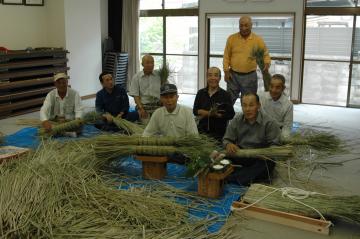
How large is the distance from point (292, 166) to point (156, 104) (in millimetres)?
2133

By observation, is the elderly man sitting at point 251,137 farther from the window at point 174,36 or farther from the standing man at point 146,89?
the window at point 174,36

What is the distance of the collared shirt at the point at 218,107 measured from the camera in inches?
175

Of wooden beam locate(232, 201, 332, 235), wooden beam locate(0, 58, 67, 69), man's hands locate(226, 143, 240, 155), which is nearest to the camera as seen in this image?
wooden beam locate(232, 201, 332, 235)

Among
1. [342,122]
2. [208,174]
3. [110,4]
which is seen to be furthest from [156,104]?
[110,4]

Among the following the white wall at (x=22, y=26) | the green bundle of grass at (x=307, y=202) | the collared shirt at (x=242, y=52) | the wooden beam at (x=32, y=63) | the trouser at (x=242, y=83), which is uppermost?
the white wall at (x=22, y=26)

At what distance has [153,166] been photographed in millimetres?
3637

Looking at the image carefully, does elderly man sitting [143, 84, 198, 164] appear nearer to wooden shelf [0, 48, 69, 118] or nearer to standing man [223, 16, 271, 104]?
standing man [223, 16, 271, 104]

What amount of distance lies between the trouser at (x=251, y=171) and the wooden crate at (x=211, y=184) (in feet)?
0.99

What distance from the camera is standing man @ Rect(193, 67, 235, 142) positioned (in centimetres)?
443

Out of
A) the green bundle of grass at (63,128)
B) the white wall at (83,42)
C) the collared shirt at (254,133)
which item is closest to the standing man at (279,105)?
the collared shirt at (254,133)

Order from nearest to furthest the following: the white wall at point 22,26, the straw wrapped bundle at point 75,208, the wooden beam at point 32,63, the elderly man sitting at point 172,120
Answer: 1. the straw wrapped bundle at point 75,208
2. the elderly man sitting at point 172,120
3. the wooden beam at point 32,63
4. the white wall at point 22,26

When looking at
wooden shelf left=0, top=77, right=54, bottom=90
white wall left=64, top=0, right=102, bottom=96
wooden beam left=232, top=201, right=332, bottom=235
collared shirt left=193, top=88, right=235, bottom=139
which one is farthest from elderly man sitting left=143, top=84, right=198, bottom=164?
white wall left=64, top=0, right=102, bottom=96

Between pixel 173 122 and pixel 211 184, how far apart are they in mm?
884

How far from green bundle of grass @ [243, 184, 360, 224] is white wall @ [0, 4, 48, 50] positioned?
214 inches
